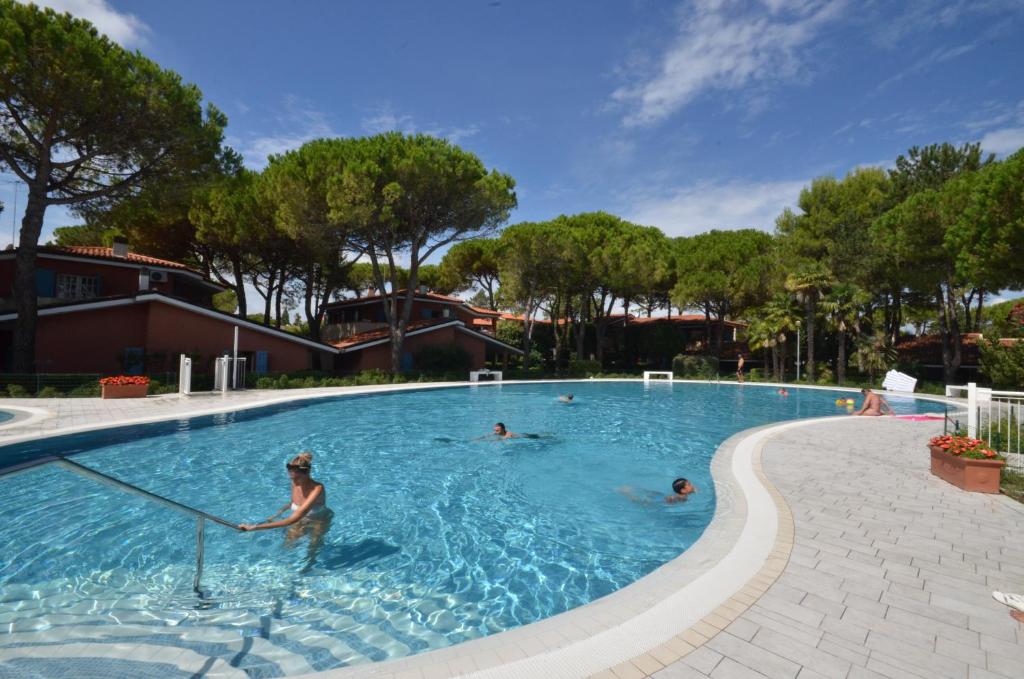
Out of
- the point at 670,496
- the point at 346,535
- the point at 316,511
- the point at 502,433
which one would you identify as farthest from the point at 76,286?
the point at 670,496

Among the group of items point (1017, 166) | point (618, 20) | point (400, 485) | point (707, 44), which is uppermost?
point (618, 20)

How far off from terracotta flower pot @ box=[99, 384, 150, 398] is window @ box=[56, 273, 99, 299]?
1061 cm

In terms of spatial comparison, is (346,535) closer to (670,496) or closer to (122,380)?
(670,496)

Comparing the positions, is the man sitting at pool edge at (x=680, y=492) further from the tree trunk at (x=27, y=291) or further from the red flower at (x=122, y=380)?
the tree trunk at (x=27, y=291)

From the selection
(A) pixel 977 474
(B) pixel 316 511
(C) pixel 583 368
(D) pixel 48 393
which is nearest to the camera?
(B) pixel 316 511

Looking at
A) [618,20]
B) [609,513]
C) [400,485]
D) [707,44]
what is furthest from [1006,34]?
[400,485]

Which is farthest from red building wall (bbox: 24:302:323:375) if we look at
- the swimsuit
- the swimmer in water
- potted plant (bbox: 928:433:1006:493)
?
potted plant (bbox: 928:433:1006:493)

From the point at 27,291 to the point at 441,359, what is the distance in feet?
66.2

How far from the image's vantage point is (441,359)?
32.2 meters

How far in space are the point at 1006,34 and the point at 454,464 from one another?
20006mm

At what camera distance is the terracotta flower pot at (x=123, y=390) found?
694 inches

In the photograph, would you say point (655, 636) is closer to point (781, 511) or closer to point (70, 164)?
point (781, 511)

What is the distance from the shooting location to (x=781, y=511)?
640cm

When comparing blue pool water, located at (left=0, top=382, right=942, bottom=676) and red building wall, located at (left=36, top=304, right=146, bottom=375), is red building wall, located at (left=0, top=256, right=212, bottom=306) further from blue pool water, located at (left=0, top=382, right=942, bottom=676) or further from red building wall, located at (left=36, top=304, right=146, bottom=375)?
blue pool water, located at (left=0, top=382, right=942, bottom=676)
